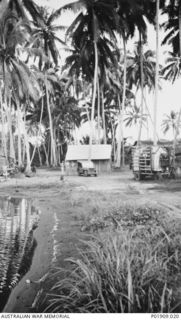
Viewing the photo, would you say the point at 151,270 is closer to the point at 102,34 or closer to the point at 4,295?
the point at 4,295

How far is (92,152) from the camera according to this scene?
4025cm

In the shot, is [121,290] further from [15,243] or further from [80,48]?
[80,48]

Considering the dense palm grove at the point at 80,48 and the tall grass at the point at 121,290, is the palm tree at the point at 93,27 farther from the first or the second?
the tall grass at the point at 121,290

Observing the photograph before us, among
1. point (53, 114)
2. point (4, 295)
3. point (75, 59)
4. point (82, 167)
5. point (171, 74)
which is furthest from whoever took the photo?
point (53, 114)

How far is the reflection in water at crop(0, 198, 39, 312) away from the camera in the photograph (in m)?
6.02

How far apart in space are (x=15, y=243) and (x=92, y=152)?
32.3 m

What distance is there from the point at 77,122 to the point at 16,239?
49.5m

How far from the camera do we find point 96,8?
31.5m

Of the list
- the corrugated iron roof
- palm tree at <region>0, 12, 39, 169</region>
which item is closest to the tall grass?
palm tree at <region>0, 12, 39, 169</region>

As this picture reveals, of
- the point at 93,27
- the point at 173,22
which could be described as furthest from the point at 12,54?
the point at 173,22

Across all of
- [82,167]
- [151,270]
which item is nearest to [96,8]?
[82,167]

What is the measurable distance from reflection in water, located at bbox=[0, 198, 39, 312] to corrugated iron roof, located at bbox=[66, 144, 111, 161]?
2639 centimetres

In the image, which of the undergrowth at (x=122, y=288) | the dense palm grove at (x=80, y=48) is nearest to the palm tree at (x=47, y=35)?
the dense palm grove at (x=80, y=48)

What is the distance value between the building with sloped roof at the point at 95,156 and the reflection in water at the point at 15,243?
86.3 ft
